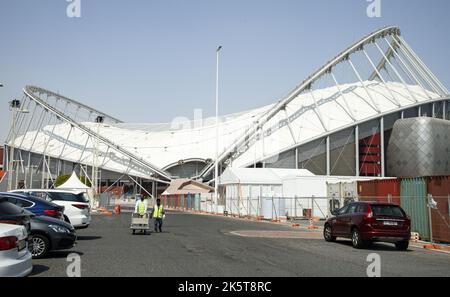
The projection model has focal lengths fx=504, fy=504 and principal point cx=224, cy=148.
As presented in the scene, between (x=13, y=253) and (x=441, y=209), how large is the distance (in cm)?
1652

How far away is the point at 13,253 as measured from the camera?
27.1 ft

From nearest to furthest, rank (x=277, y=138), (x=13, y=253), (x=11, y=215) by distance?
(x=13, y=253) → (x=11, y=215) → (x=277, y=138)

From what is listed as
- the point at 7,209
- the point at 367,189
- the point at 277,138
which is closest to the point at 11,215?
the point at 7,209

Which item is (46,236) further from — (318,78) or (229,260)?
(318,78)

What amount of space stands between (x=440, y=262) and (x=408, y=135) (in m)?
55.7

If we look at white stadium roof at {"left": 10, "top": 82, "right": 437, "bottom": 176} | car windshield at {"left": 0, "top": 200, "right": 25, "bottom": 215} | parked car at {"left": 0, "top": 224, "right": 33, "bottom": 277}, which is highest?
white stadium roof at {"left": 10, "top": 82, "right": 437, "bottom": 176}

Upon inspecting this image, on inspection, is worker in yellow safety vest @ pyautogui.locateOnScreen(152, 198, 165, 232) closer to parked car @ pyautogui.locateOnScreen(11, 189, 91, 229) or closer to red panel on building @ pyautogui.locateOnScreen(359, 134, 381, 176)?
parked car @ pyautogui.locateOnScreen(11, 189, 91, 229)

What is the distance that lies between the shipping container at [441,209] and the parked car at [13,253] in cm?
1583

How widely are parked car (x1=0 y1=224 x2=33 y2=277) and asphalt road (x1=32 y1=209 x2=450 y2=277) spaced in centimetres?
185

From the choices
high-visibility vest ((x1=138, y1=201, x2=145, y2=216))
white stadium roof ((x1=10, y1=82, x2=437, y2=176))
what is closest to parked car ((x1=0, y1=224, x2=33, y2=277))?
high-visibility vest ((x1=138, y1=201, x2=145, y2=216))

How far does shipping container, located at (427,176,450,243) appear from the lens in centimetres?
1936

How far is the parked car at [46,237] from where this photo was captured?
13117 mm
